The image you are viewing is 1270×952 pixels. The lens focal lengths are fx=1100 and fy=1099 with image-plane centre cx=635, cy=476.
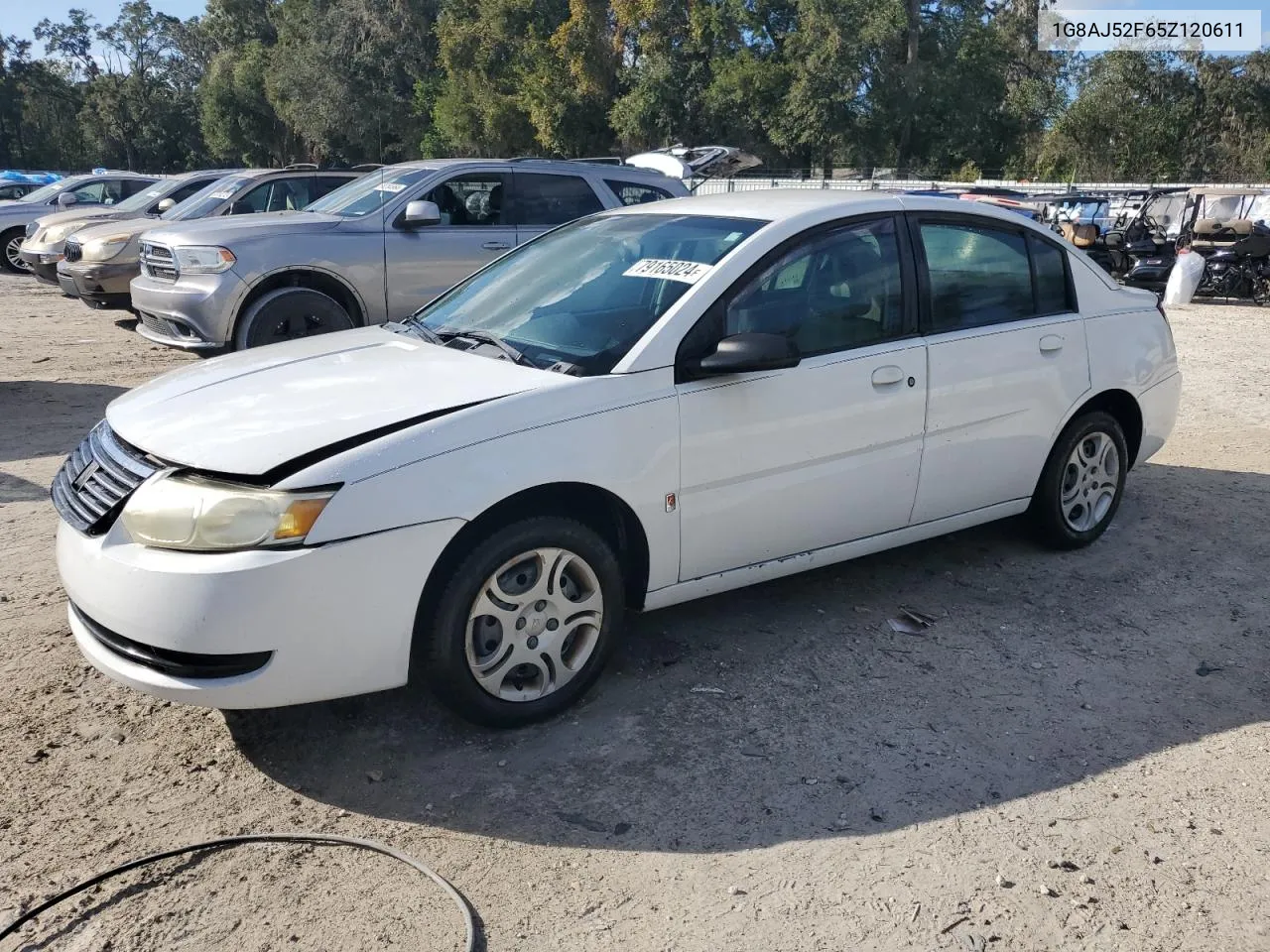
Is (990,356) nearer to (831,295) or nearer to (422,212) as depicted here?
(831,295)

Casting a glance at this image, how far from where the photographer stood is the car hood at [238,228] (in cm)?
853

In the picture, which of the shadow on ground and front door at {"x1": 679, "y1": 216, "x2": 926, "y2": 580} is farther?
front door at {"x1": 679, "y1": 216, "x2": 926, "y2": 580}

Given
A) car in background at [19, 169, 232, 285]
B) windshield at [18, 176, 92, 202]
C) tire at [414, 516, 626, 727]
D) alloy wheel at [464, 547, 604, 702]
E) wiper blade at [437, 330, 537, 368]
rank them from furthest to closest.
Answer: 1. windshield at [18, 176, 92, 202]
2. car in background at [19, 169, 232, 285]
3. wiper blade at [437, 330, 537, 368]
4. alloy wheel at [464, 547, 604, 702]
5. tire at [414, 516, 626, 727]

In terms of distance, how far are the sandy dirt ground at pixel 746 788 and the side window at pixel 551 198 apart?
18.0 feet

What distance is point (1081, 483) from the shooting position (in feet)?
17.3

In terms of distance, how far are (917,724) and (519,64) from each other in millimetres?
55285

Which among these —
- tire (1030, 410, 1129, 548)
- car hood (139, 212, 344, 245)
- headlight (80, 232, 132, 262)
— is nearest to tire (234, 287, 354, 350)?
car hood (139, 212, 344, 245)

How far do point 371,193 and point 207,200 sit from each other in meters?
4.40

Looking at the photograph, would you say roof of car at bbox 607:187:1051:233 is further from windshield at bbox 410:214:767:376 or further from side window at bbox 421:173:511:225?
side window at bbox 421:173:511:225

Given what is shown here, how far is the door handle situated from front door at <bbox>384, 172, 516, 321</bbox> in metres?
5.24

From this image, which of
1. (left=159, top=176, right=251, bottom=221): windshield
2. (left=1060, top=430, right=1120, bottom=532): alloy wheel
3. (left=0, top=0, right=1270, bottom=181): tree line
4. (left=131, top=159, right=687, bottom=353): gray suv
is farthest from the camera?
(left=0, top=0, right=1270, bottom=181): tree line

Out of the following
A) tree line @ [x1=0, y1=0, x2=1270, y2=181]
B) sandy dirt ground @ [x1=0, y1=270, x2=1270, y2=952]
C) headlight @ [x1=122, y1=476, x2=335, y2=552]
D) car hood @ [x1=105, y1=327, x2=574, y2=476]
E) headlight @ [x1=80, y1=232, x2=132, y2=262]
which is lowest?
sandy dirt ground @ [x1=0, y1=270, x2=1270, y2=952]

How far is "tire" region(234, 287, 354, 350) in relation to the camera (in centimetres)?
847

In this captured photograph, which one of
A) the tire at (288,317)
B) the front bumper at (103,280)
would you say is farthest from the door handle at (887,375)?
the front bumper at (103,280)
